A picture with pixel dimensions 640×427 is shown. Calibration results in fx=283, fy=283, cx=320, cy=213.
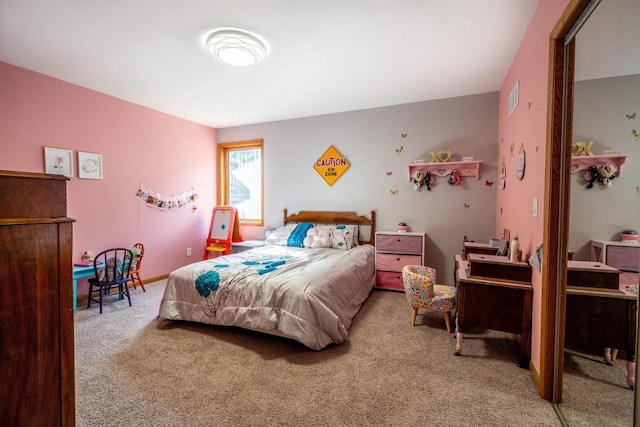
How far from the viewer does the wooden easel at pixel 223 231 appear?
468 cm

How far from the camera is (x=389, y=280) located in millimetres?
3861

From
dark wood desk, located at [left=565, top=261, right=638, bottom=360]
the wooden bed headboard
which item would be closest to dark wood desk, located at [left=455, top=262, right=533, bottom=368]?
dark wood desk, located at [left=565, top=261, right=638, bottom=360]

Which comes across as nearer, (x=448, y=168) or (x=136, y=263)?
(x=136, y=263)

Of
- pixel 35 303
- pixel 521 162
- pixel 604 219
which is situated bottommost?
pixel 35 303

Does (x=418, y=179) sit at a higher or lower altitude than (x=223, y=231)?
higher

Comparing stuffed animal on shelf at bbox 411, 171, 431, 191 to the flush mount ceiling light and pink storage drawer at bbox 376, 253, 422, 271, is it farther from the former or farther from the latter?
the flush mount ceiling light

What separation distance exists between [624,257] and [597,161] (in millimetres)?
512

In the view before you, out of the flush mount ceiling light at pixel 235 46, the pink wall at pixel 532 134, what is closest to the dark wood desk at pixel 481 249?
the pink wall at pixel 532 134

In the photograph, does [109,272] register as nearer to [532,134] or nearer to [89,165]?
[89,165]

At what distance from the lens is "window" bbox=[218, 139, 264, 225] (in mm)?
5125

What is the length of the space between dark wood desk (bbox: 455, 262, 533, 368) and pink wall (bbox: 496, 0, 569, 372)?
58mm

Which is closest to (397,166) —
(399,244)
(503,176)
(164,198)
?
(399,244)

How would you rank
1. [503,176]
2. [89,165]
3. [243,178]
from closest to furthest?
[503,176], [89,165], [243,178]

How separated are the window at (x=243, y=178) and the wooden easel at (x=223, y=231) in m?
0.43
